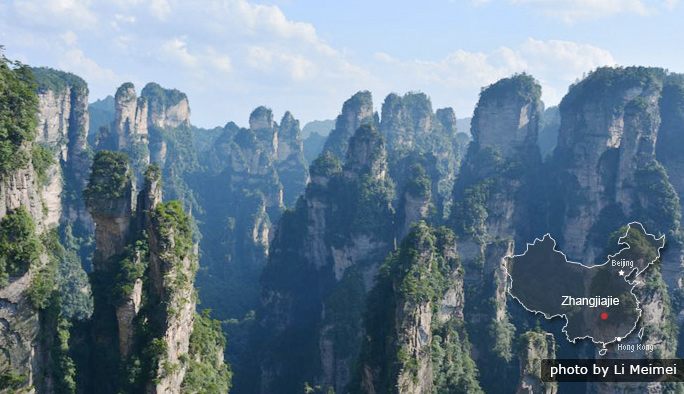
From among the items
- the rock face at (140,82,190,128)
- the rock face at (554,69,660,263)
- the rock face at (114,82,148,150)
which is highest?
the rock face at (140,82,190,128)

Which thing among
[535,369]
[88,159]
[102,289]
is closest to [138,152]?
[88,159]

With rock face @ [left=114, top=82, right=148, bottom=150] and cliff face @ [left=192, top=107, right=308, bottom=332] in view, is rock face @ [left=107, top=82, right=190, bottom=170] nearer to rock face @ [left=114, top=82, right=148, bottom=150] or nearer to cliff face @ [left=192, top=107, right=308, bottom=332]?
rock face @ [left=114, top=82, right=148, bottom=150]

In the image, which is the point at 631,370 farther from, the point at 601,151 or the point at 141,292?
the point at 141,292

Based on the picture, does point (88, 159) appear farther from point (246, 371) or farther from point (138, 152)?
point (246, 371)

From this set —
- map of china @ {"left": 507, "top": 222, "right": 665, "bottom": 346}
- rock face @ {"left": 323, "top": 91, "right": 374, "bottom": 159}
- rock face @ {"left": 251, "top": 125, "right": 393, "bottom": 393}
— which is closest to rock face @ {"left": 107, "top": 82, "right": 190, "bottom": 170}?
rock face @ {"left": 323, "top": 91, "right": 374, "bottom": 159}

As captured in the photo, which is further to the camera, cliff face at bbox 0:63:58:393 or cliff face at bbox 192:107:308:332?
cliff face at bbox 192:107:308:332

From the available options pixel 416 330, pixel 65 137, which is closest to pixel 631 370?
pixel 416 330

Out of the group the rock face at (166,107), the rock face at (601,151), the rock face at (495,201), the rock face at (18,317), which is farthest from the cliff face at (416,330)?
the rock face at (166,107)
